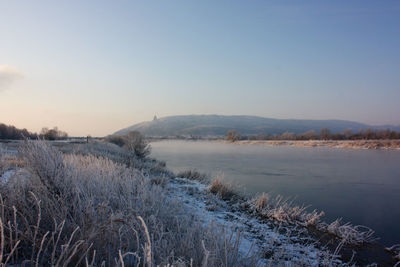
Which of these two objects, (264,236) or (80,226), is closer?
(80,226)

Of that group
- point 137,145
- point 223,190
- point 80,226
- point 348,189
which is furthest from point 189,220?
point 137,145

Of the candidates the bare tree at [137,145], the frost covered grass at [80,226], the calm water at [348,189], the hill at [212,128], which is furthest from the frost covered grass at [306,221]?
the hill at [212,128]

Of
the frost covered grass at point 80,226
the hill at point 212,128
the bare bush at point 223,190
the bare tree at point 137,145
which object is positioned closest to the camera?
the frost covered grass at point 80,226

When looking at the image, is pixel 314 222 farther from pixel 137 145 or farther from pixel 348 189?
pixel 137 145

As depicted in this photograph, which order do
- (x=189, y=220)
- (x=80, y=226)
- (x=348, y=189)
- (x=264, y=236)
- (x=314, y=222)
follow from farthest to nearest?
(x=348, y=189), (x=314, y=222), (x=264, y=236), (x=189, y=220), (x=80, y=226)

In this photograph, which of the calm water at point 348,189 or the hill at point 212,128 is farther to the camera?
the hill at point 212,128

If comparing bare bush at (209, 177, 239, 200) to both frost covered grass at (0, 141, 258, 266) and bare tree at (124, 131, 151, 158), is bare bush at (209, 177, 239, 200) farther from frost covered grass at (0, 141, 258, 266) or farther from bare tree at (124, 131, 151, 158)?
bare tree at (124, 131, 151, 158)

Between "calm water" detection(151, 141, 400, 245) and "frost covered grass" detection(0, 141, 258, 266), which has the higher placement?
"frost covered grass" detection(0, 141, 258, 266)

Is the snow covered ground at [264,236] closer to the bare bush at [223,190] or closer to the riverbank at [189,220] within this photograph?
the riverbank at [189,220]

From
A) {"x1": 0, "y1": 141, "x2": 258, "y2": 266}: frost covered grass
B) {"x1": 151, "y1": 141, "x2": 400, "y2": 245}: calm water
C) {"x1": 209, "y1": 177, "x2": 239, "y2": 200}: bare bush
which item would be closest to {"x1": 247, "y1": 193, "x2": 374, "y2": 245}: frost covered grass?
{"x1": 151, "y1": 141, "x2": 400, "y2": 245}: calm water

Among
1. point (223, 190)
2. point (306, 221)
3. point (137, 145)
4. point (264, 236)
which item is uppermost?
point (137, 145)

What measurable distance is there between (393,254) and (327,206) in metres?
3.06

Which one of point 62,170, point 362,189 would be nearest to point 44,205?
point 62,170

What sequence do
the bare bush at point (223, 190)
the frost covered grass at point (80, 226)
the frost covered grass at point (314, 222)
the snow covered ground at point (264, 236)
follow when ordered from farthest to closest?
1. the bare bush at point (223, 190)
2. the frost covered grass at point (314, 222)
3. the snow covered ground at point (264, 236)
4. the frost covered grass at point (80, 226)
